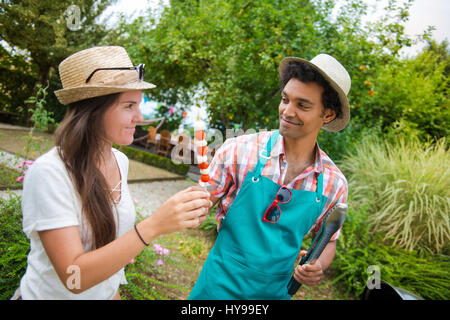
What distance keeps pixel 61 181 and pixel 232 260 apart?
2.93 feet

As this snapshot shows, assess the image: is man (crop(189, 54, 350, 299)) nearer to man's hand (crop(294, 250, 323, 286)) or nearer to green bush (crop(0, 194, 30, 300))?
man's hand (crop(294, 250, 323, 286))

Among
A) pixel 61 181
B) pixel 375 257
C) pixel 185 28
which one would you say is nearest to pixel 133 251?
pixel 61 181

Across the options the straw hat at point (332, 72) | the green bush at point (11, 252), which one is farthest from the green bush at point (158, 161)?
the straw hat at point (332, 72)

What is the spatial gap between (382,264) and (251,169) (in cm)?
331

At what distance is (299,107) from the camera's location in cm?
147

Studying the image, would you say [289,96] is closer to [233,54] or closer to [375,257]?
[375,257]

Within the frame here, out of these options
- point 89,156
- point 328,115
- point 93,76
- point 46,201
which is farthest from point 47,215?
point 328,115

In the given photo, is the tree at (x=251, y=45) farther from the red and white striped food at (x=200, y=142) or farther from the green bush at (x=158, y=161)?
the red and white striped food at (x=200, y=142)

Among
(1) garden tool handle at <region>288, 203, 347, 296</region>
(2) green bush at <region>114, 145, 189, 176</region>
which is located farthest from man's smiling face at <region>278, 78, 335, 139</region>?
(2) green bush at <region>114, 145, 189, 176</region>

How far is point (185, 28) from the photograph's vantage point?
6.55m

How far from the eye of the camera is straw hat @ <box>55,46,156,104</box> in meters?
1.04

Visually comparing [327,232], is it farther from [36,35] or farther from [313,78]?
[36,35]

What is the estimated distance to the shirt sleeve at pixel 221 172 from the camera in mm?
1519
